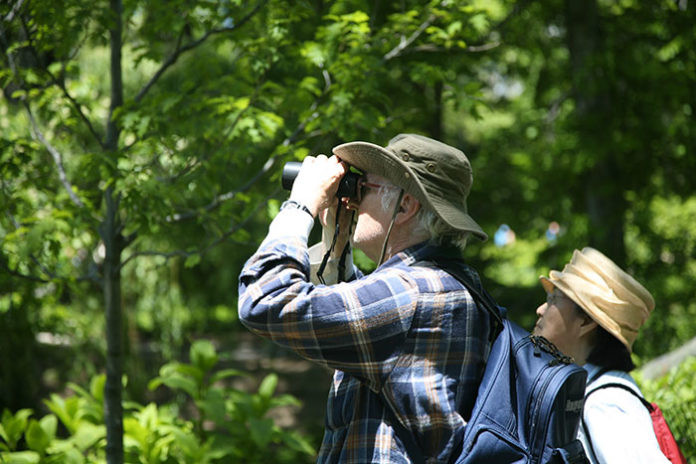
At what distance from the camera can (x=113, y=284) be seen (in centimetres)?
360

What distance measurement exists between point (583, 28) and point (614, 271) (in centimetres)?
442

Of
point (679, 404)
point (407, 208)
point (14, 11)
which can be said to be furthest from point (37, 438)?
point (679, 404)

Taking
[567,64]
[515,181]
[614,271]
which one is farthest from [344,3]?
[567,64]

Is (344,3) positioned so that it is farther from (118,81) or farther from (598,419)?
(598,419)

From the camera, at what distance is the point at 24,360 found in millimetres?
6164

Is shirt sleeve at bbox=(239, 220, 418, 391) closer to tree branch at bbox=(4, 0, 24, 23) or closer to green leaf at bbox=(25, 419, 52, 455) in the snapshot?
tree branch at bbox=(4, 0, 24, 23)

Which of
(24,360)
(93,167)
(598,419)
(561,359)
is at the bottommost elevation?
(24,360)

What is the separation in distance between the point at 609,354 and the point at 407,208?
1.17 meters

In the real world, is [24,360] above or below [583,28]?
below

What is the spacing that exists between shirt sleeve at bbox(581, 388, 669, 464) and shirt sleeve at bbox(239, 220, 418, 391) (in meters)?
0.93

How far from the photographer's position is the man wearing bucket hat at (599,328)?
2266 millimetres

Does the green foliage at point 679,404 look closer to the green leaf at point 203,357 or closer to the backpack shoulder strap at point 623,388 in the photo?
the backpack shoulder strap at point 623,388

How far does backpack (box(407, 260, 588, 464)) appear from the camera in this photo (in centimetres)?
166

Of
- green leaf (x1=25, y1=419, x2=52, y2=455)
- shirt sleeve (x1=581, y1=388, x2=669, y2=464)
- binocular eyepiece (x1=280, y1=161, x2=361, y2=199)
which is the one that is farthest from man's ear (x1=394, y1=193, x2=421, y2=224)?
green leaf (x1=25, y1=419, x2=52, y2=455)
